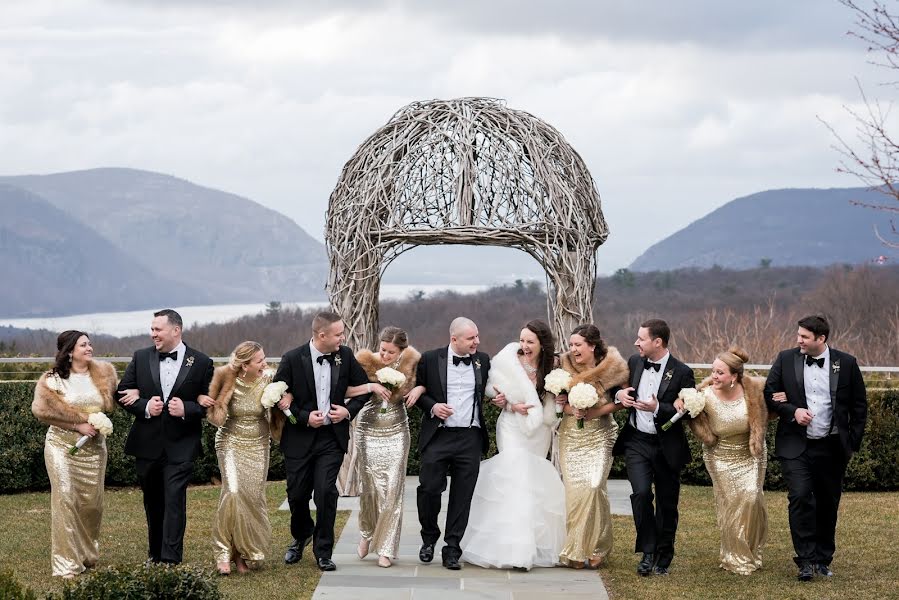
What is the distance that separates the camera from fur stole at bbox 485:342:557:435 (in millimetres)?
8844

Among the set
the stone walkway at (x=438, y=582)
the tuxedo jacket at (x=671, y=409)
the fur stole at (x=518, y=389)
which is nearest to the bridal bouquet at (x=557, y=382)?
the fur stole at (x=518, y=389)

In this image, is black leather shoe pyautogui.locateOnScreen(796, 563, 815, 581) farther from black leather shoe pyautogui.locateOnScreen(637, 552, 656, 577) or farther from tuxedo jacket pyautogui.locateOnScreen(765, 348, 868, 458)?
black leather shoe pyautogui.locateOnScreen(637, 552, 656, 577)

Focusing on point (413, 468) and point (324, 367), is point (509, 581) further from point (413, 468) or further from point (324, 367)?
point (413, 468)

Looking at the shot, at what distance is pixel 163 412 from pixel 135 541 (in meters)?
2.07

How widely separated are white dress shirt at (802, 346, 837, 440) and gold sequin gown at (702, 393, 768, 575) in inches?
17.1

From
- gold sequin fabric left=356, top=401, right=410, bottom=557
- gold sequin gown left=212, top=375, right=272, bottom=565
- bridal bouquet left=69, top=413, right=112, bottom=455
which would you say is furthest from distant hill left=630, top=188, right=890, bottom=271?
bridal bouquet left=69, top=413, right=112, bottom=455

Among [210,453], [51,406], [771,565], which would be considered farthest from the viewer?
[210,453]

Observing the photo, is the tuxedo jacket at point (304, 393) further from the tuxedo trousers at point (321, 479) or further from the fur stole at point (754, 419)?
the fur stole at point (754, 419)

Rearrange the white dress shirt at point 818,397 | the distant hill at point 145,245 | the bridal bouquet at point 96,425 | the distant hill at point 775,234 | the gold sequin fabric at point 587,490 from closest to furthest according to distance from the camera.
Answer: the bridal bouquet at point 96,425, the white dress shirt at point 818,397, the gold sequin fabric at point 587,490, the distant hill at point 145,245, the distant hill at point 775,234

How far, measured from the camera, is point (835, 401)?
8.45m

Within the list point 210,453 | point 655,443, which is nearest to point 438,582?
point 655,443

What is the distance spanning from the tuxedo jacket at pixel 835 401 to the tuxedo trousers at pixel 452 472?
2.22m

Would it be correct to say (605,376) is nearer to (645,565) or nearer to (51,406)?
(645,565)

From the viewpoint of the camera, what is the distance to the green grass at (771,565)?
8141mm
